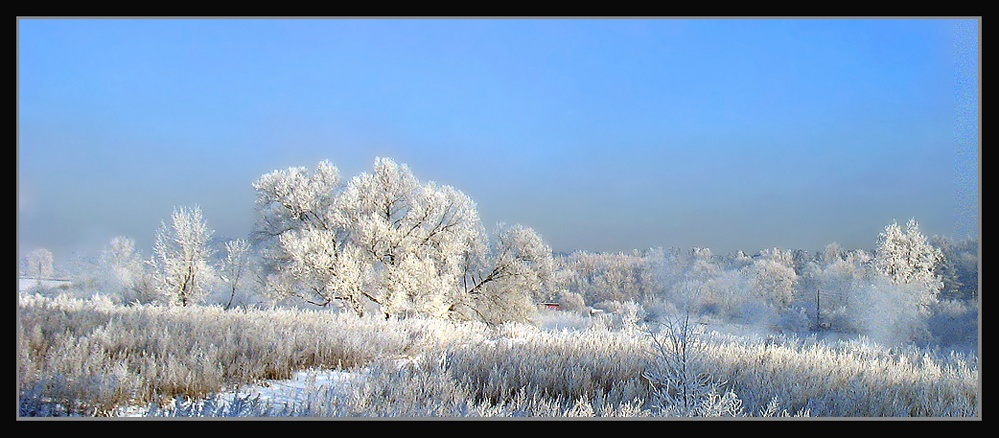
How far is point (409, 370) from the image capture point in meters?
3.85

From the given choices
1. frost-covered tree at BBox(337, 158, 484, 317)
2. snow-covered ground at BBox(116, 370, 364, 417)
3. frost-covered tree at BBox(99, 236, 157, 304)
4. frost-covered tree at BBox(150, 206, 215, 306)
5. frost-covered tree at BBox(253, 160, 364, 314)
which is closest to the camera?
snow-covered ground at BBox(116, 370, 364, 417)

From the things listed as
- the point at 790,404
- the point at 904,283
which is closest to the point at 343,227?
the point at 790,404

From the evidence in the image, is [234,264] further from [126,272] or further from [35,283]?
[35,283]

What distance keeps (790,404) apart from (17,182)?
17.7 feet

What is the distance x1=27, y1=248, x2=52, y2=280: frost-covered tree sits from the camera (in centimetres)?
394

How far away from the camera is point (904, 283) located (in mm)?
5383

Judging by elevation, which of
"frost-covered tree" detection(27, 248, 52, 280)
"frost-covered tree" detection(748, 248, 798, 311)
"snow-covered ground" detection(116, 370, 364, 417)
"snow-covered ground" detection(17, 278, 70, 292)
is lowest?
"snow-covered ground" detection(116, 370, 364, 417)

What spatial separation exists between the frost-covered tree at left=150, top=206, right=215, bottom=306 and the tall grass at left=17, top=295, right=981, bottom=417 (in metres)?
0.79

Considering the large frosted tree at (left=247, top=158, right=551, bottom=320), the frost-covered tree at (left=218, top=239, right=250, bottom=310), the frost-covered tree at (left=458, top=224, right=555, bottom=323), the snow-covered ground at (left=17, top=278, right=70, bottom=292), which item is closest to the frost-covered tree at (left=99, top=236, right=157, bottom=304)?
the snow-covered ground at (left=17, top=278, right=70, bottom=292)

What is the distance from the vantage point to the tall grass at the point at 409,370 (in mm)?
3287

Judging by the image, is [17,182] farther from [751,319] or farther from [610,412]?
[751,319]

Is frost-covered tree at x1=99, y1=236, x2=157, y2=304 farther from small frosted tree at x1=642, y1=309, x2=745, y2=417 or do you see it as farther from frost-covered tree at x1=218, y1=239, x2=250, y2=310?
small frosted tree at x1=642, y1=309, x2=745, y2=417

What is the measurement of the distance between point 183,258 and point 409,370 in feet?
11.7

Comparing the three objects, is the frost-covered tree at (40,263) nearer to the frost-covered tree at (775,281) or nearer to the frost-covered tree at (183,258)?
the frost-covered tree at (183,258)
